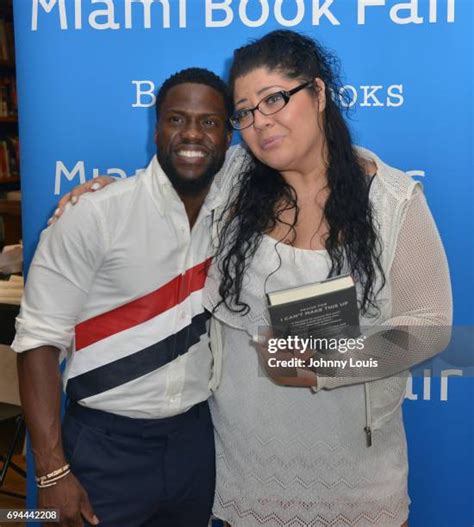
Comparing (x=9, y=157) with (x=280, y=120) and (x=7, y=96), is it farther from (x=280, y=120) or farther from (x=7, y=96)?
(x=280, y=120)

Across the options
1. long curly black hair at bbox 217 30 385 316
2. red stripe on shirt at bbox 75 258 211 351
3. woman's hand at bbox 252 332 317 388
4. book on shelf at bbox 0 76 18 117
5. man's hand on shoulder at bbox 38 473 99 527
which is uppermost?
book on shelf at bbox 0 76 18 117

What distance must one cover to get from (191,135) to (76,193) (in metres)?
0.33

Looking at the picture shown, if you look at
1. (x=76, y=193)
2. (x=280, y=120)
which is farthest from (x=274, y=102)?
(x=76, y=193)

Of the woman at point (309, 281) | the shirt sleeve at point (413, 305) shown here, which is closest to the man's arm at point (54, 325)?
the woman at point (309, 281)

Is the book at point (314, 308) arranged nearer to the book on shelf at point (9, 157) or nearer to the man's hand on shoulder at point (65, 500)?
the man's hand on shoulder at point (65, 500)

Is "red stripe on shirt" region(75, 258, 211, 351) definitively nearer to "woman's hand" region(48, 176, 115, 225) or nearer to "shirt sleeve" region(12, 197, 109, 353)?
"shirt sleeve" region(12, 197, 109, 353)

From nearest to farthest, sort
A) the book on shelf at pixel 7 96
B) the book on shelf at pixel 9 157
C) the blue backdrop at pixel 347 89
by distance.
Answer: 1. the blue backdrop at pixel 347 89
2. the book on shelf at pixel 7 96
3. the book on shelf at pixel 9 157

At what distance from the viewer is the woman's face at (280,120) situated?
1688 mm

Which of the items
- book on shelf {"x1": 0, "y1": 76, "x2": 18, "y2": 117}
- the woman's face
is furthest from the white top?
book on shelf {"x1": 0, "y1": 76, "x2": 18, "y2": 117}

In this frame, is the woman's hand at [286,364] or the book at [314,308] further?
the woman's hand at [286,364]

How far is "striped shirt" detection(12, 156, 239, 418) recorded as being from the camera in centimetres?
167

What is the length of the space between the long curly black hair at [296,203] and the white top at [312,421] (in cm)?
3

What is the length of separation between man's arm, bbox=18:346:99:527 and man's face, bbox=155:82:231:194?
0.54m

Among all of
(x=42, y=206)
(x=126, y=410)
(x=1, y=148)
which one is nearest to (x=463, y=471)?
(x=126, y=410)
